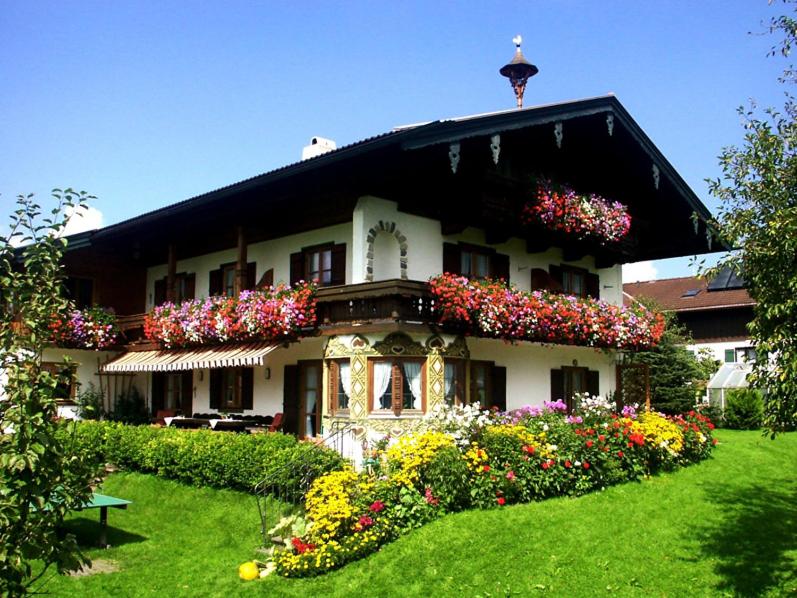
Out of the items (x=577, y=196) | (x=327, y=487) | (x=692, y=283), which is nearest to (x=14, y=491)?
(x=327, y=487)

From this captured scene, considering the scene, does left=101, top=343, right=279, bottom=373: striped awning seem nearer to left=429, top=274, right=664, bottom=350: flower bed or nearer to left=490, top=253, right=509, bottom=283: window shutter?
left=429, top=274, right=664, bottom=350: flower bed

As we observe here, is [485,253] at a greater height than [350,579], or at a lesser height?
greater

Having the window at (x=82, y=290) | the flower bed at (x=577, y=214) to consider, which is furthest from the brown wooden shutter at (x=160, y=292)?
the flower bed at (x=577, y=214)

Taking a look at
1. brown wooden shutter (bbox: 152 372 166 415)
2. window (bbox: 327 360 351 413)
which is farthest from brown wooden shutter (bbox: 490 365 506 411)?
brown wooden shutter (bbox: 152 372 166 415)

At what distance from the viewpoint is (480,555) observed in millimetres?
12102

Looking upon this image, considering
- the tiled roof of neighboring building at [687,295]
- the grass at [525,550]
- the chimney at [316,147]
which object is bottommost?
the grass at [525,550]

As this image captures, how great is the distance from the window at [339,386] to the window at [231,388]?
15.6 feet

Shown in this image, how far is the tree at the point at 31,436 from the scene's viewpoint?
5598mm

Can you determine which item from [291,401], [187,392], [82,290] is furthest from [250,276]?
[82,290]

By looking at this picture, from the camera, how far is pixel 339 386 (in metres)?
17.6

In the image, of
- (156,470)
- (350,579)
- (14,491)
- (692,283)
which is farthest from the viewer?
(692,283)

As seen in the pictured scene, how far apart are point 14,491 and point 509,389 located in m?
16.6

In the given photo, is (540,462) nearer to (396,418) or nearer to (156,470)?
(396,418)

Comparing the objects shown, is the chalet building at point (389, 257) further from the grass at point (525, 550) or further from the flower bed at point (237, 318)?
the grass at point (525, 550)
